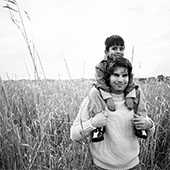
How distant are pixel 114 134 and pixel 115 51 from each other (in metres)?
0.49

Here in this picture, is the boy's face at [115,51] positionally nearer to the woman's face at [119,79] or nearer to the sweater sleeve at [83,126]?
the woman's face at [119,79]

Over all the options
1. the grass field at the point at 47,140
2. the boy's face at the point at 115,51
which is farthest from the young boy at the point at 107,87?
the grass field at the point at 47,140

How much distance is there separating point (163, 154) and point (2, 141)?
1.48m

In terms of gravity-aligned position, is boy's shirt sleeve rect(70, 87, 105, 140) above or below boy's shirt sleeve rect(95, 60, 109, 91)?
below

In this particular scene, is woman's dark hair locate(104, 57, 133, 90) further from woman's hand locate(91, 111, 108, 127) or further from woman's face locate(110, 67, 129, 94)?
woman's hand locate(91, 111, 108, 127)

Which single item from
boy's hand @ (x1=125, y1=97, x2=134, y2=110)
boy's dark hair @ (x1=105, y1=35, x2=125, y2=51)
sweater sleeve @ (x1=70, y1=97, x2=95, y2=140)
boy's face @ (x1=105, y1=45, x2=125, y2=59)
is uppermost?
boy's dark hair @ (x1=105, y1=35, x2=125, y2=51)

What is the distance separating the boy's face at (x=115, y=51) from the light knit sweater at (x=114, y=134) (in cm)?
23

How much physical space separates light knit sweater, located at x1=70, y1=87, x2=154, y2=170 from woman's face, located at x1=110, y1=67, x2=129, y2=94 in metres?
0.06

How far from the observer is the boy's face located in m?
1.43

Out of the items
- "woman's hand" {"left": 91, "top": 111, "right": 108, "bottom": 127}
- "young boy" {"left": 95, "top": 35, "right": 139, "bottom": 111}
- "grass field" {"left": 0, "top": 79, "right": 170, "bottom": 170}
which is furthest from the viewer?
"grass field" {"left": 0, "top": 79, "right": 170, "bottom": 170}

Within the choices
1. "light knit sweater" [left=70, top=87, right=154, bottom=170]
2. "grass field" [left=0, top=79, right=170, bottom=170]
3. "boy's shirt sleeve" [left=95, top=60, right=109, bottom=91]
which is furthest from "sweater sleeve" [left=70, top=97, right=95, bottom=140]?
"grass field" [left=0, top=79, right=170, bottom=170]

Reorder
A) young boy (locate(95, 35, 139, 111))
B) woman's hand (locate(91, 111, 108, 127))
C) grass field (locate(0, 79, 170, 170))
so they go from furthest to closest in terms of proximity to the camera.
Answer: grass field (locate(0, 79, 170, 170)) → young boy (locate(95, 35, 139, 111)) → woman's hand (locate(91, 111, 108, 127))

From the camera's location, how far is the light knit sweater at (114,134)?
134 cm

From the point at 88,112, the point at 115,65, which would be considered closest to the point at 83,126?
the point at 88,112
